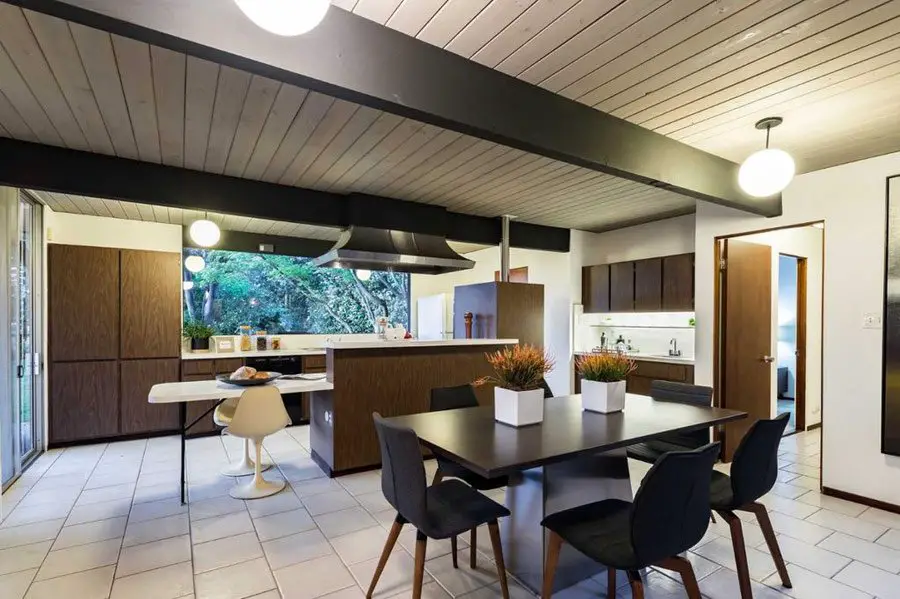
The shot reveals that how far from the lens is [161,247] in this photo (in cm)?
504

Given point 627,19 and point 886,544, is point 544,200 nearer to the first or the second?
point 627,19

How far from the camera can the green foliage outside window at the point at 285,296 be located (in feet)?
21.0

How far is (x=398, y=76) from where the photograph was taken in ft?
5.90

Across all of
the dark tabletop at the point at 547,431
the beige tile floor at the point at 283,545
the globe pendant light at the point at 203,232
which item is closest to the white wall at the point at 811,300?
the beige tile floor at the point at 283,545

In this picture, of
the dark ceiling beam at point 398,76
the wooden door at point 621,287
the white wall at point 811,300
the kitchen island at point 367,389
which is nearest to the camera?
the dark ceiling beam at point 398,76

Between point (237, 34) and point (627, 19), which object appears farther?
point (627, 19)

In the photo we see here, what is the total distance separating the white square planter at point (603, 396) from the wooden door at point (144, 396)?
14.2 ft

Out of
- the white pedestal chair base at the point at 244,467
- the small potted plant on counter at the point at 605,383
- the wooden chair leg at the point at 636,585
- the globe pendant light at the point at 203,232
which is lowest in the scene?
the white pedestal chair base at the point at 244,467

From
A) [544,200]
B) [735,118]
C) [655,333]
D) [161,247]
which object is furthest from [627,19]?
[161,247]

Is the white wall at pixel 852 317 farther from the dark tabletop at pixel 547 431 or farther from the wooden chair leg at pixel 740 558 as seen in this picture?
the wooden chair leg at pixel 740 558

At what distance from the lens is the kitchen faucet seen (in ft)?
17.1

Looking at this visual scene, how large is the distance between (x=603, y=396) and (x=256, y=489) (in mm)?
2496

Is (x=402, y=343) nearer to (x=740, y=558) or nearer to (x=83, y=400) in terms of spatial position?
(x=740, y=558)

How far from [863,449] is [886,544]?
2.62 ft
